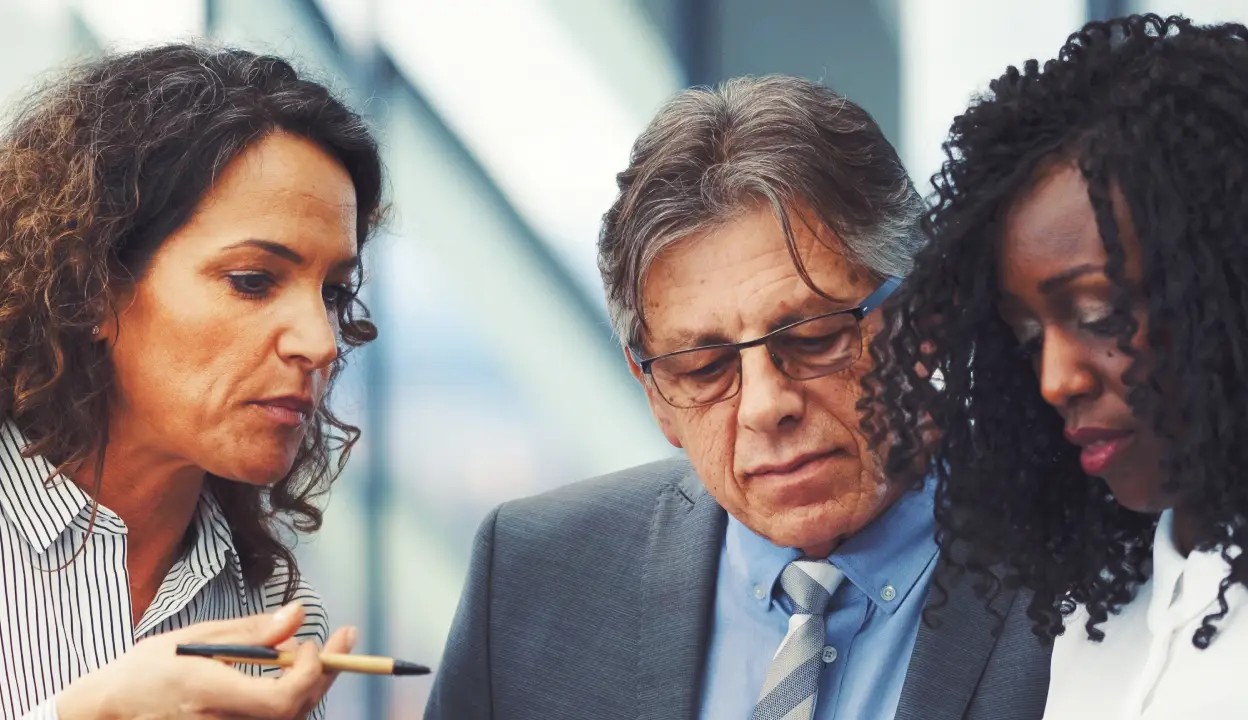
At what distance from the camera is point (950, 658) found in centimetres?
185

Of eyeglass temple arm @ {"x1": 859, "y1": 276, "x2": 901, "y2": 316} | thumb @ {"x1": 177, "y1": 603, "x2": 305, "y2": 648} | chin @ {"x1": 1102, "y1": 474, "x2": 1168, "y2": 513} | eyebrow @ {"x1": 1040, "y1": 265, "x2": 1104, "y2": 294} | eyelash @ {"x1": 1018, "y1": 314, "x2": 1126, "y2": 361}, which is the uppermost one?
eyeglass temple arm @ {"x1": 859, "y1": 276, "x2": 901, "y2": 316}

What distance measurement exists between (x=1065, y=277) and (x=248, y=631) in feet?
3.13

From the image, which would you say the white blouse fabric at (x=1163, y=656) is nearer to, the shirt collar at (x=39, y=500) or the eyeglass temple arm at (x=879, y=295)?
the eyeglass temple arm at (x=879, y=295)

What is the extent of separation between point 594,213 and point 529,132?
0.87ft

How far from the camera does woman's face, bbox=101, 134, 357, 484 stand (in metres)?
1.77

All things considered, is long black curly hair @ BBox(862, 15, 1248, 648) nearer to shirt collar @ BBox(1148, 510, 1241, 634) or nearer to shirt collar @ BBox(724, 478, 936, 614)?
shirt collar @ BBox(1148, 510, 1241, 634)

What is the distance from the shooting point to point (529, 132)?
3.41 meters

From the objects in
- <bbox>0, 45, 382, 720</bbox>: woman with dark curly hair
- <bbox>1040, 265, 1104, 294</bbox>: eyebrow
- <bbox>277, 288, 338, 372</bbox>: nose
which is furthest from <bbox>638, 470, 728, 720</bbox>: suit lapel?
<bbox>1040, 265, 1104, 294</bbox>: eyebrow

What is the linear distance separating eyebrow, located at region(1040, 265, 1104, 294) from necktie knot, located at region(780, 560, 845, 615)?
2.47 feet

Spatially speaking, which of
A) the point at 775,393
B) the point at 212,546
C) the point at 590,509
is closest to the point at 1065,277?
the point at 775,393

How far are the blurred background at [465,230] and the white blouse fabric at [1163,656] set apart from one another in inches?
76.8

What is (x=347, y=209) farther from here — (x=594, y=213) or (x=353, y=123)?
(x=594, y=213)

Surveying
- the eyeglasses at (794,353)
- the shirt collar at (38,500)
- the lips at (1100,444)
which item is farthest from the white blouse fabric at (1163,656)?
the shirt collar at (38,500)

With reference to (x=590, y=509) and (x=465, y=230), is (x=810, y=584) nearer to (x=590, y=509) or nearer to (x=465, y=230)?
(x=590, y=509)
